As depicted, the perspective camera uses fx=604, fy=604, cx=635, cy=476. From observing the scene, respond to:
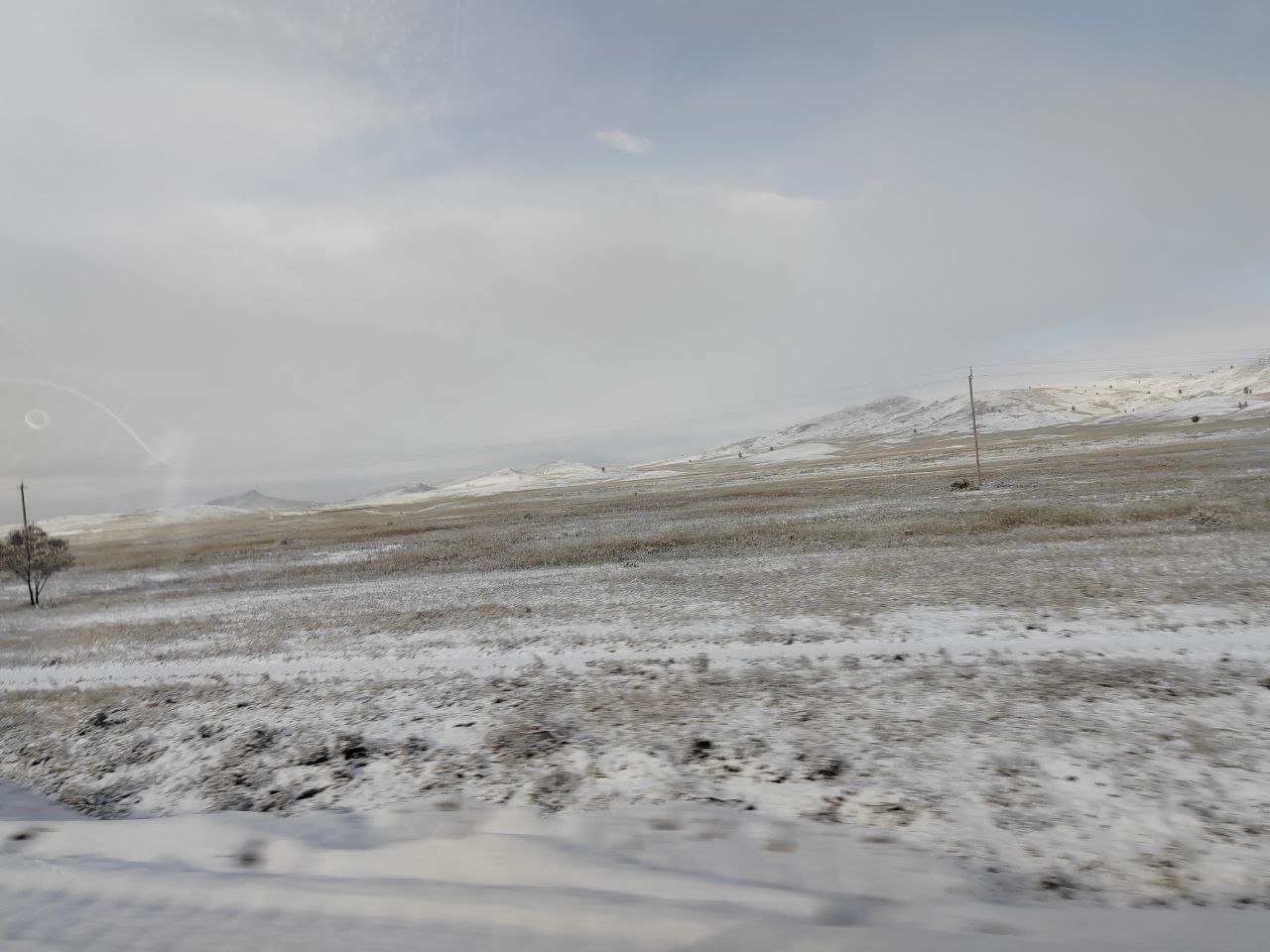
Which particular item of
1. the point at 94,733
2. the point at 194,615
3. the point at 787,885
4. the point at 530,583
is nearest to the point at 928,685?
the point at 787,885

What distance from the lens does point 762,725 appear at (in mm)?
8055

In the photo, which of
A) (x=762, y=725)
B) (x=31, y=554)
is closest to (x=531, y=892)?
(x=762, y=725)

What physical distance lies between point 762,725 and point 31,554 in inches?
1560

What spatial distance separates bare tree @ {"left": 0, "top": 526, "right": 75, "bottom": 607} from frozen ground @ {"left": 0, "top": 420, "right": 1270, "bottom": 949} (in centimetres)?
1228

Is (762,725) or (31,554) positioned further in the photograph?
(31,554)

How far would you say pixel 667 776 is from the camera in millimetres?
6824

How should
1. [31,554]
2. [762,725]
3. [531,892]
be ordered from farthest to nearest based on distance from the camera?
[31,554]
[762,725]
[531,892]

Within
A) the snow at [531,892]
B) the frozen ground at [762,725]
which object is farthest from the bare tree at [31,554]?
the snow at [531,892]

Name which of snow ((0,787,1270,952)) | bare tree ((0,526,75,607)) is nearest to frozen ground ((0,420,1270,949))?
snow ((0,787,1270,952))

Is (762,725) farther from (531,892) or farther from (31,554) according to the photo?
(31,554)

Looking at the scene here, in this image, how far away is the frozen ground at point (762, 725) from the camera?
16.2 ft

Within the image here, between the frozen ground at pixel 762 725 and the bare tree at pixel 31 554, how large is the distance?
1228 centimetres

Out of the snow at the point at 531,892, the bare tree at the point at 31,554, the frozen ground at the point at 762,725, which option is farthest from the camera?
the bare tree at the point at 31,554

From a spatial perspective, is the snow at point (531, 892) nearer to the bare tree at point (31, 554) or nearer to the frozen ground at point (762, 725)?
the frozen ground at point (762, 725)
